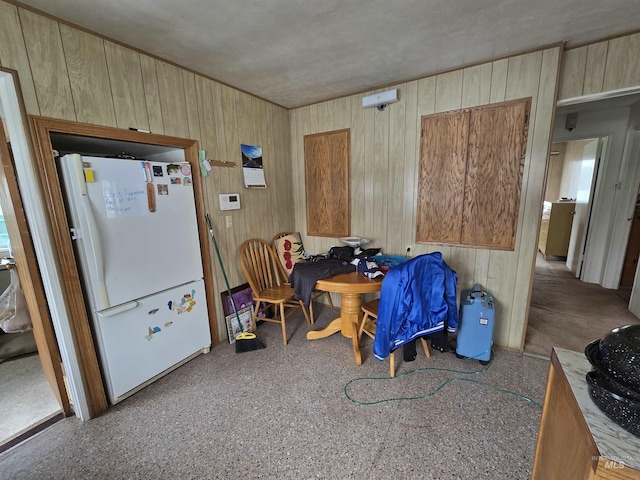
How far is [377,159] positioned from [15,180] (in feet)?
8.94

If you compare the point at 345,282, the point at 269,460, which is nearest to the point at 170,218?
the point at 345,282

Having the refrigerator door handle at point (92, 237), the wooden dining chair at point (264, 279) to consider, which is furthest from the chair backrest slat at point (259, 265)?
the refrigerator door handle at point (92, 237)

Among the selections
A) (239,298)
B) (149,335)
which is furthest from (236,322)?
(149,335)

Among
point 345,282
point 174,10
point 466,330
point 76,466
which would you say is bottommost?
point 76,466

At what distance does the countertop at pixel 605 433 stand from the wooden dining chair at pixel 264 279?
6.89 feet

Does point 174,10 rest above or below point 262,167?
above

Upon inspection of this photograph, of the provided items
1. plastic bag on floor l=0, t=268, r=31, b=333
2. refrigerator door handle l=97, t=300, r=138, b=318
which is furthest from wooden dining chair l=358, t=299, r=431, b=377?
plastic bag on floor l=0, t=268, r=31, b=333

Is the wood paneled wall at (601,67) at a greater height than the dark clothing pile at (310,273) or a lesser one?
greater

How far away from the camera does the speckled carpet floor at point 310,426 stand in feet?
4.74

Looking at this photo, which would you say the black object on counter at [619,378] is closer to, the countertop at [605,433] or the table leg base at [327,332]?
the countertop at [605,433]

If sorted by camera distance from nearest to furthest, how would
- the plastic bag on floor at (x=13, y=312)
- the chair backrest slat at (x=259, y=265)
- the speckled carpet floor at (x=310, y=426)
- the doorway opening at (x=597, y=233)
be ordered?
the speckled carpet floor at (x=310, y=426)
the plastic bag on floor at (x=13, y=312)
the chair backrest slat at (x=259, y=265)
the doorway opening at (x=597, y=233)

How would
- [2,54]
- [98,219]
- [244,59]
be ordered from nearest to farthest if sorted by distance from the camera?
[2,54] < [98,219] < [244,59]

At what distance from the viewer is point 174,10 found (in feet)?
4.86

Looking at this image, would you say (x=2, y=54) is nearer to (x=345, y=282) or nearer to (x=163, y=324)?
(x=163, y=324)
